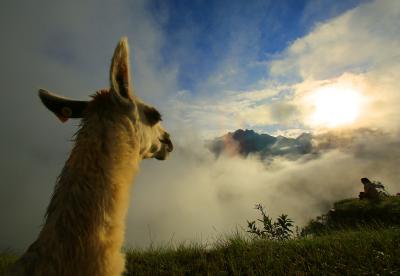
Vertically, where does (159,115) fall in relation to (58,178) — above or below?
above

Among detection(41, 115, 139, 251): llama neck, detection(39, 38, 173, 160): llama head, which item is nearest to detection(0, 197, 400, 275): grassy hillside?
detection(39, 38, 173, 160): llama head

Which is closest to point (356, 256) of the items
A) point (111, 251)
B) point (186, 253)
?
point (186, 253)

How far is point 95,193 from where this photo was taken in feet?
8.62

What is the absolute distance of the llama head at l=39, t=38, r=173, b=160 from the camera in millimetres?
2934

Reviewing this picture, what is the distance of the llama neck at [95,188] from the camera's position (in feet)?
8.11

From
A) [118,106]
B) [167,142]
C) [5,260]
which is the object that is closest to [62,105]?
[118,106]

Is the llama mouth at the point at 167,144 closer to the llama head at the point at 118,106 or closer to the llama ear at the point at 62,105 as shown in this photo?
the llama head at the point at 118,106

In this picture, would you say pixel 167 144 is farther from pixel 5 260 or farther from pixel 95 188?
pixel 5 260

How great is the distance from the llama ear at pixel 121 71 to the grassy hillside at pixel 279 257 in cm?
445

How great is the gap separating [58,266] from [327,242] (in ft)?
21.1

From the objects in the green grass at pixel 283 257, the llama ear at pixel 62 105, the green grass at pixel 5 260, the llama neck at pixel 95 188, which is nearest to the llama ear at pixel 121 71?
the llama neck at pixel 95 188

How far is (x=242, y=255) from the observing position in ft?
22.3

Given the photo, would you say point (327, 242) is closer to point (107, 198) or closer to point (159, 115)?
point (159, 115)

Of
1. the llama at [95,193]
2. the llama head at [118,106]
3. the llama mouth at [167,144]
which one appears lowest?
the llama at [95,193]
